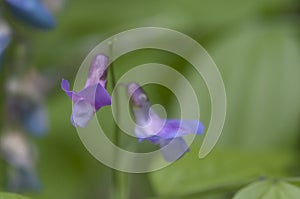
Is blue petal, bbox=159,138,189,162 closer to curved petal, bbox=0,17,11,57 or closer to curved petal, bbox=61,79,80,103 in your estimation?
curved petal, bbox=61,79,80,103

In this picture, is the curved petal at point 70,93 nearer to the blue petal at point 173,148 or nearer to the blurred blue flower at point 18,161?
the blue petal at point 173,148

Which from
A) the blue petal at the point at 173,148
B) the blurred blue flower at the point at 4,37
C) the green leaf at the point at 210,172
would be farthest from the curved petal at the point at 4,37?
the blue petal at the point at 173,148

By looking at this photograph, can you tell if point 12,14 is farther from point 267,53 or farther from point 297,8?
point 297,8

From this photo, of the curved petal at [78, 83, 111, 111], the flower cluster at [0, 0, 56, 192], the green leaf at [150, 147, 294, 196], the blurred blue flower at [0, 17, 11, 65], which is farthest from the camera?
the flower cluster at [0, 0, 56, 192]

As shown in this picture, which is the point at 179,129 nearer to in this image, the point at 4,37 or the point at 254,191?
the point at 254,191

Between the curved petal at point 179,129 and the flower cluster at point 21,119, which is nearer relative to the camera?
the curved petal at point 179,129

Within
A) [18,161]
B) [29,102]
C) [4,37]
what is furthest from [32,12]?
[18,161]

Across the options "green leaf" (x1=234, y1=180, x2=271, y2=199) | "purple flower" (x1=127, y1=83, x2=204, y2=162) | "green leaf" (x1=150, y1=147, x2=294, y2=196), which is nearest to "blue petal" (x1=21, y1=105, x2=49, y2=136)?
"green leaf" (x1=150, y1=147, x2=294, y2=196)
